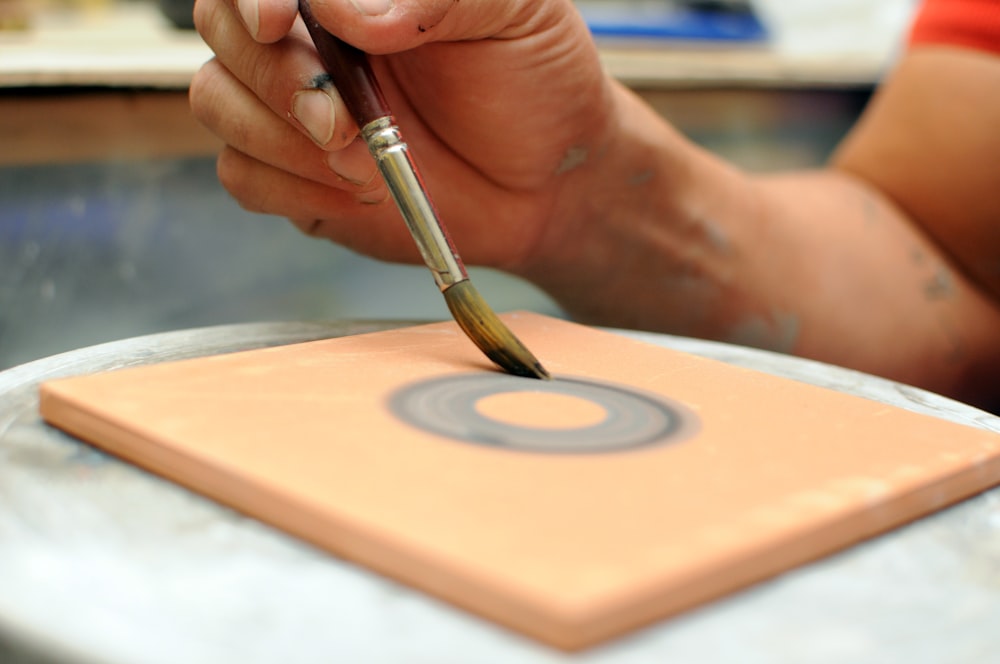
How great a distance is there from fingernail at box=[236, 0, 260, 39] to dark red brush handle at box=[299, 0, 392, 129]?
1.1 inches

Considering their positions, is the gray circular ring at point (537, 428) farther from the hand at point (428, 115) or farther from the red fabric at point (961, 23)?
the red fabric at point (961, 23)

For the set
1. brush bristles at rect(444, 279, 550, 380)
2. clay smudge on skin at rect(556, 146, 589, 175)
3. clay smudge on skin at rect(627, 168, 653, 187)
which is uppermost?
clay smudge on skin at rect(556, 146, 589, 175)

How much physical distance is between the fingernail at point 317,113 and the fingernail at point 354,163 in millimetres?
33

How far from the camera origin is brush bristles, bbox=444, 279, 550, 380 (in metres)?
0.53

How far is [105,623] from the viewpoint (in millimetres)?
289

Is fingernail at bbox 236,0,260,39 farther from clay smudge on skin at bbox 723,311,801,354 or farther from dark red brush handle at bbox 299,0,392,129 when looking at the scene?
clay smudge on skin at bbox 723,311,801,354

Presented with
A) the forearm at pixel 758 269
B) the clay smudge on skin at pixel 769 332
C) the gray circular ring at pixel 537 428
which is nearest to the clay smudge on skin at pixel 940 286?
the forearm at pixel 758 269

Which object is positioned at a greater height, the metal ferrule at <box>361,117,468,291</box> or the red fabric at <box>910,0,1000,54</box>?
the red fabric at <box>910,0,1000,54</box>

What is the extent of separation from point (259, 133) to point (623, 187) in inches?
15.2

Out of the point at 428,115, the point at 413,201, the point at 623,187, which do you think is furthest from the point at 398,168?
the point at 623,187

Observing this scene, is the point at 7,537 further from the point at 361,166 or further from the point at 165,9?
the point at 165,9

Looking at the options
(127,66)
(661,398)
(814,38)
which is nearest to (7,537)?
(661,398)

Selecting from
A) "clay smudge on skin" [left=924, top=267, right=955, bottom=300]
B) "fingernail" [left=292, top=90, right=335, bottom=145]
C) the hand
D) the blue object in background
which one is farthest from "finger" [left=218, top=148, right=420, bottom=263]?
the blue object in background

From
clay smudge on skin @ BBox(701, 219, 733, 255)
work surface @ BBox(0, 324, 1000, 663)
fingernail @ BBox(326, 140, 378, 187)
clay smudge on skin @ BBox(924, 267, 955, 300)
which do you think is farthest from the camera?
clay smudge on skin @ BBox(924, 267, 955, 300)
